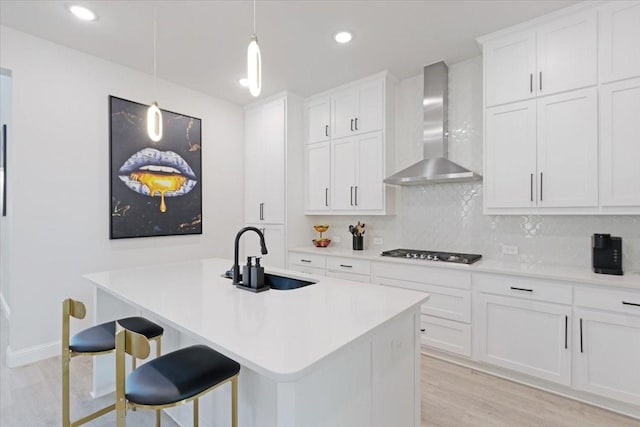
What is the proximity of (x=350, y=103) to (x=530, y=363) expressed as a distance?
9.97 feet

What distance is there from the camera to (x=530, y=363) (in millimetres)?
2363

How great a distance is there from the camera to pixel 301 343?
3.52 ft

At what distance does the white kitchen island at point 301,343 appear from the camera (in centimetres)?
103

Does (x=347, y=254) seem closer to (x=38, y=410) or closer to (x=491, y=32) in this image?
(x=491, y=32)

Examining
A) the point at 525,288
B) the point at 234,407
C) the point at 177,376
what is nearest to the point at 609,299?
the point at 525,288

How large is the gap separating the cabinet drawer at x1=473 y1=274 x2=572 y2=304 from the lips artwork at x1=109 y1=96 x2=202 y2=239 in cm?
322

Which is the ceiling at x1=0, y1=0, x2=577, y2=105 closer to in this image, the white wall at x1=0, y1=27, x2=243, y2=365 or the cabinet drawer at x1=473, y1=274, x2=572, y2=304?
the white wall at x1=0, y1=27, x2=243, y2=365

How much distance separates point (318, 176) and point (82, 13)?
105 inches

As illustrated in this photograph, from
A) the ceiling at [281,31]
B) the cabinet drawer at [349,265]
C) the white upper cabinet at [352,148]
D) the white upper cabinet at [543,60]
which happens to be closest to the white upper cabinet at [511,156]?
the white upper cabinet at [543,60]

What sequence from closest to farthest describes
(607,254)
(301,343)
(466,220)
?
(301,343)
(607,254)
(466,220)

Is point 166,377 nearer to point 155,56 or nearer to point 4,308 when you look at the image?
point 155,56

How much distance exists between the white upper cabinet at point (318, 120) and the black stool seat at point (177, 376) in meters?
3.09

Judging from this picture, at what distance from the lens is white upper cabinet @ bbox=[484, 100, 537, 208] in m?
2.53

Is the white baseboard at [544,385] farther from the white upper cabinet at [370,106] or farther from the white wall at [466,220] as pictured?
the white upper cabinet at [370,106]
